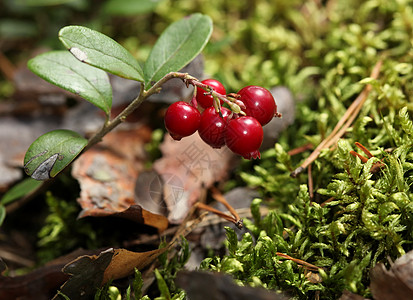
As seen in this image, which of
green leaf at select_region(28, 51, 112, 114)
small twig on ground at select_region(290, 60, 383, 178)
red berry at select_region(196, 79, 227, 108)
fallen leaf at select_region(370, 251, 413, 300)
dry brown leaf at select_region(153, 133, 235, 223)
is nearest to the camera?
fallen leaf at select_region(370, 251, 413, 300)

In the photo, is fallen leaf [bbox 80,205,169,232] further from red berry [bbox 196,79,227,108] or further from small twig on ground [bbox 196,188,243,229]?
red berry [bbox 196,79,227,108]

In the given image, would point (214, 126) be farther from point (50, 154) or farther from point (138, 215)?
point (50, 154)

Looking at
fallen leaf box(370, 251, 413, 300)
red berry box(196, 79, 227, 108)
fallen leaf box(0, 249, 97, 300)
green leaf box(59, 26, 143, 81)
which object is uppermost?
green leaf box(59, 26, 143, 81)

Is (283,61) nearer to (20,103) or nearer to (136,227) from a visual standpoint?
(136,227)

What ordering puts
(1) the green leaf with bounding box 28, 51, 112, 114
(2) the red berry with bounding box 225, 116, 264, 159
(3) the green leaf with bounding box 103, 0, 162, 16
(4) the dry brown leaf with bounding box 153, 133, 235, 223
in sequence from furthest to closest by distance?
(3) the green leaf with bounding box 103, 0, 162, 16 → (4) the dry brown leaf with bounding box 153, 133, 235, 223 → (1) the green leaf with bounding box 28, 51, 112, 114 → (2) the red berry with bounding box 225, 116, 264, 159

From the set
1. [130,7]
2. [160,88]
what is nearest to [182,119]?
[160,88]

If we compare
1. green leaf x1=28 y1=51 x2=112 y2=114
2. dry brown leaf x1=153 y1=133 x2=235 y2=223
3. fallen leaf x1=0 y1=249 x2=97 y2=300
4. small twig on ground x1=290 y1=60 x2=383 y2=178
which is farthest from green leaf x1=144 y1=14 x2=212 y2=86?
fallen leaf x1=0 y1=249 x2=97 y2=300

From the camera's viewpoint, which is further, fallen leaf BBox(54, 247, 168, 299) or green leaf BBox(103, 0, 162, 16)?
green leaf BBox(103, 0, 162, 16)
